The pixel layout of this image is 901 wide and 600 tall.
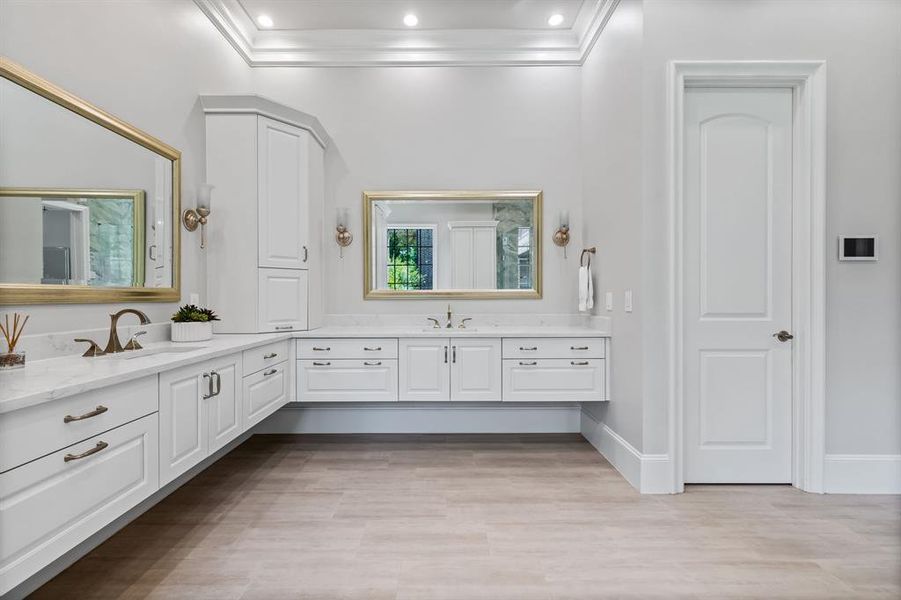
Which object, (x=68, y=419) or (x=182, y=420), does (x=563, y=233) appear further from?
(x=68, y=419)

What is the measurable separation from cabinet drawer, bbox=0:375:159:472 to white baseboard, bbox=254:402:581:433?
2024mm

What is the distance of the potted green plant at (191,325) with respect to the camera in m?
2.63

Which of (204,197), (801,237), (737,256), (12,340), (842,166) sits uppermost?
(842,166)

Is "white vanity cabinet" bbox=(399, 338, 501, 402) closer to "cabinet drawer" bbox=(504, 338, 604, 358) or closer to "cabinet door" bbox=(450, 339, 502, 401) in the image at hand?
"cabinet door" bbox=(450, 339, 502, 401)

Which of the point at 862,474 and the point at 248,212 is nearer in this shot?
the point at 862,474

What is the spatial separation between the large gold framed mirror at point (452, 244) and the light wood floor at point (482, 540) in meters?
1.42

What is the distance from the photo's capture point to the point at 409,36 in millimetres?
3633

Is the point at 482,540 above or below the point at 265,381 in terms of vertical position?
below

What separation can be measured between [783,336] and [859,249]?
64 cm

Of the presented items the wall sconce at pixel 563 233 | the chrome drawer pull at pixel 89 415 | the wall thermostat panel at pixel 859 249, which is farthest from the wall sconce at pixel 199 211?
the wall thermostat panel at pixel 859 249

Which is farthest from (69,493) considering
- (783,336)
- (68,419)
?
(783,336)

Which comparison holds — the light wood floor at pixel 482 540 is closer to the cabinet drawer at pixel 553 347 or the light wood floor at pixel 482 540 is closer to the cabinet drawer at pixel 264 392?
the cabinet drawer at pixel 264 392

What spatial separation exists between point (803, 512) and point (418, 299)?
276cm

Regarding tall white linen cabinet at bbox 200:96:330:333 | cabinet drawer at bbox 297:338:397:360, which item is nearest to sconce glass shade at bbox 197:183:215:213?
tall white linen cabinet at bbox 200:96:330:333
